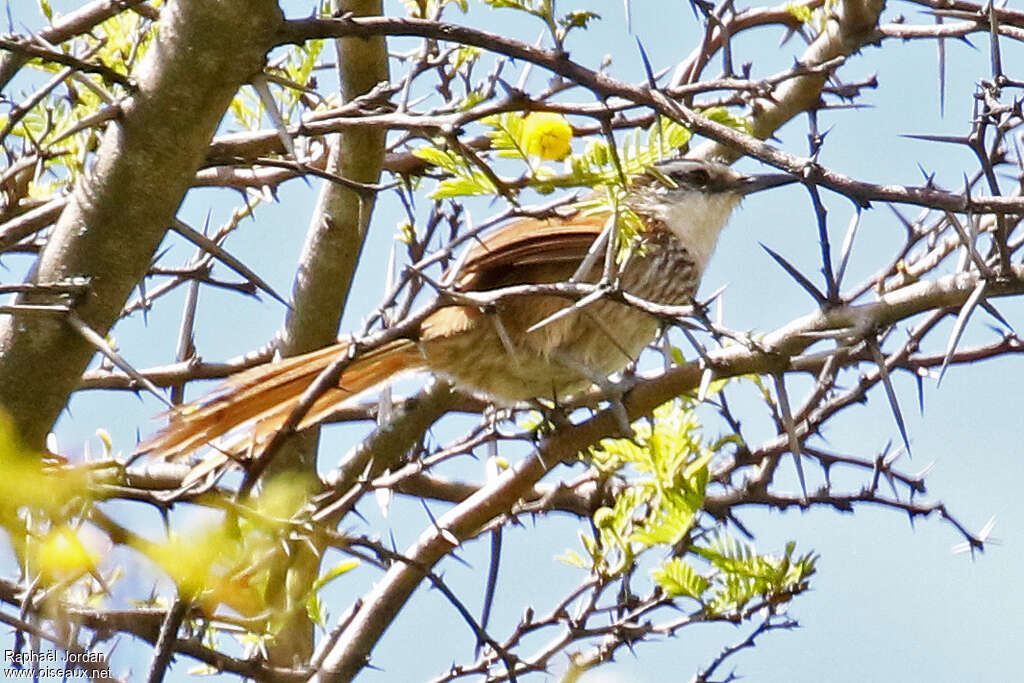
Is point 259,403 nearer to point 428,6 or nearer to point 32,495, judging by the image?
point 428,6

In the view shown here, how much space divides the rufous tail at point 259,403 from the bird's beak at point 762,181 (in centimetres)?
106

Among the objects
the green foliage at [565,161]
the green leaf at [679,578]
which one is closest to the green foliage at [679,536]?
the green leaf at [679,578]

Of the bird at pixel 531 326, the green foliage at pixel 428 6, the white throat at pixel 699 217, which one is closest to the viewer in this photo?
the green foliage at pixel 428 6

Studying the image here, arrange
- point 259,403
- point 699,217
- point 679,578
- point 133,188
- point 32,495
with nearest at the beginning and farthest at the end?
point 32,495, point 133,188, point 679,578, point 259,403, point 699,217

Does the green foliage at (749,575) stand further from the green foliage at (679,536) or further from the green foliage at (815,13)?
the green foliage at (815,13)

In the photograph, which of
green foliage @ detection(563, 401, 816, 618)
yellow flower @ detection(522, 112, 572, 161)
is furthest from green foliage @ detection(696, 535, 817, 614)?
yellow flower @ detection(522, 112, 572, 161)

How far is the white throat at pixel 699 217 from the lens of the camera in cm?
473

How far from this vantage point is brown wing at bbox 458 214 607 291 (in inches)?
160

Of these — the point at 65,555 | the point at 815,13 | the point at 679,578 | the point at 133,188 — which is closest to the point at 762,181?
the point at 815,13

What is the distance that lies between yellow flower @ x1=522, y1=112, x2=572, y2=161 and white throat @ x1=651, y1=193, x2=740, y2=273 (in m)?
2.19

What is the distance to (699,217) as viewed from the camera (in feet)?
15.7

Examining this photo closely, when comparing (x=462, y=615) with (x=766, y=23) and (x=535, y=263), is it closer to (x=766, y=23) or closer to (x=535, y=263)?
(x=535, y=263)

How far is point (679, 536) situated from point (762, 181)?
1.16 meters

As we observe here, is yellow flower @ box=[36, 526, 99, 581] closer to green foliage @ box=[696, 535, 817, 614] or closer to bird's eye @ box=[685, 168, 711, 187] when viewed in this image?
green foliage @ box=[696, 535, 817, 614]
